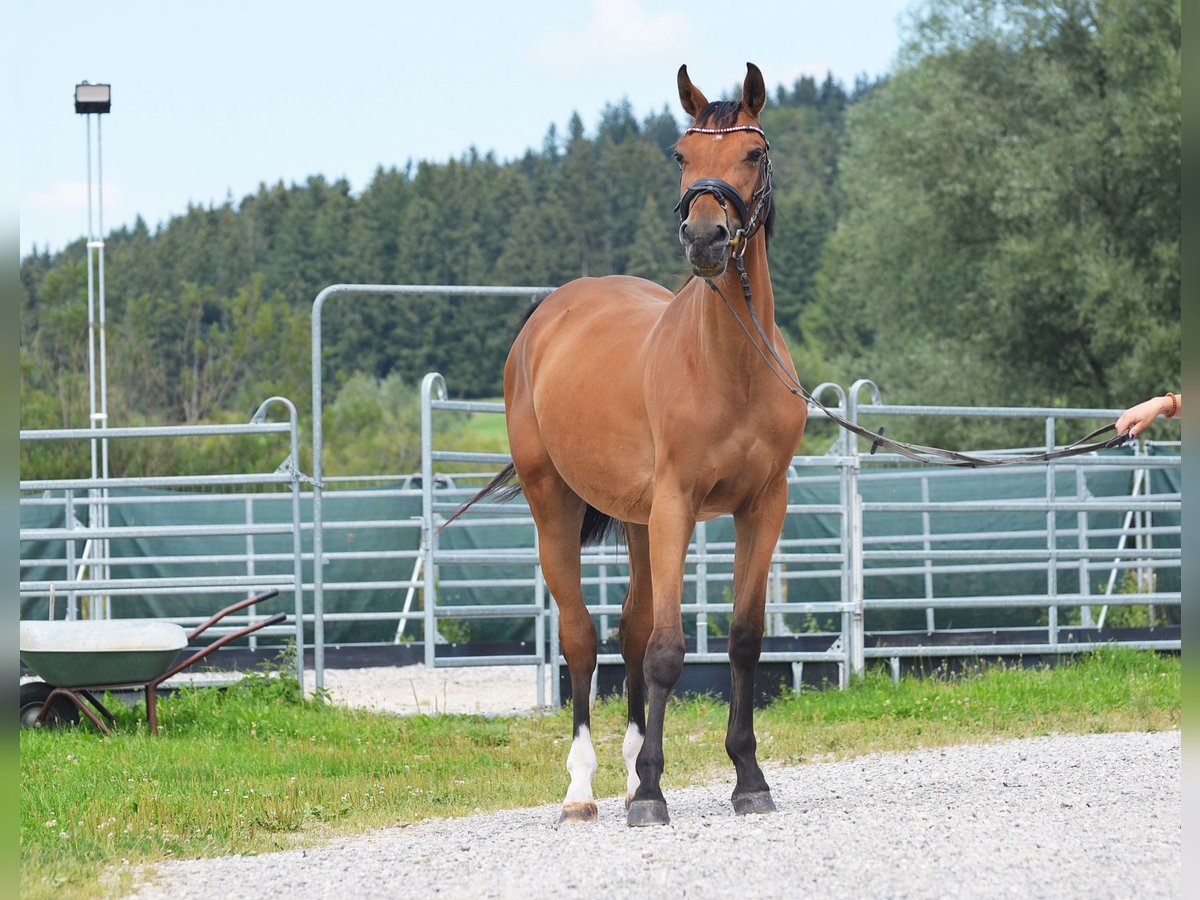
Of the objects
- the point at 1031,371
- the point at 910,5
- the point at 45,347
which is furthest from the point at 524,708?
the point at 45,347

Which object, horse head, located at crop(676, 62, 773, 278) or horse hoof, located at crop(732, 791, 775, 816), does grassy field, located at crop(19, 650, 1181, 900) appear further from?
horse head, located at crop(676, 62, 773, 278)

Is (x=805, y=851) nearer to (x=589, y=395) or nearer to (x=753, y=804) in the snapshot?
(x=753, y=804)

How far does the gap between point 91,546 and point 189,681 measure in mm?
3215

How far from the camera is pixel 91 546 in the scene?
1117 cm

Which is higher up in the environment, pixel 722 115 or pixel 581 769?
pixel 722 115

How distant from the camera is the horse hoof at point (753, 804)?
181 inches

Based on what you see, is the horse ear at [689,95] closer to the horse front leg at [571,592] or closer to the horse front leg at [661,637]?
the horse front leg at [661,637]

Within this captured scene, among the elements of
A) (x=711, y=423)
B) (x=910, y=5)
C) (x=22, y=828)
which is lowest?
(x=22, y=828)

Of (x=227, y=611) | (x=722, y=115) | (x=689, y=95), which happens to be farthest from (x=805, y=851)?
(x=227, y=611)

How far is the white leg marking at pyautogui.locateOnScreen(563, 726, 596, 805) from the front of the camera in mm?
4875

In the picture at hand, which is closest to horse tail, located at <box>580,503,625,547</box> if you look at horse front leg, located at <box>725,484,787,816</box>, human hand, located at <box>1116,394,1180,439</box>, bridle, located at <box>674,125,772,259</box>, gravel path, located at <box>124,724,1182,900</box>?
horse front leg, located at <box>725,484,787,816</box>

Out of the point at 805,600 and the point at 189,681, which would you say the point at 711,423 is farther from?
the point at 805,600

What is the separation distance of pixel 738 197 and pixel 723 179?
86mm

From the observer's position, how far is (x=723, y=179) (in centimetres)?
438
